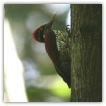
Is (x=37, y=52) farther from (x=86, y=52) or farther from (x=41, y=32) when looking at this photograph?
(x=86, y=52)

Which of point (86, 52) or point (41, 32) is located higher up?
point (41, 32)

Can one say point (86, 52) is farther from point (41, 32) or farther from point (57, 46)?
point (41, 32)

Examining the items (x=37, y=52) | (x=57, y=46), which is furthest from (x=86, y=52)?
(x=37, y=52)

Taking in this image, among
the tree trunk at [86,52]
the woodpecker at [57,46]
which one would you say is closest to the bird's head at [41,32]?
the woodpecker at [57,46]

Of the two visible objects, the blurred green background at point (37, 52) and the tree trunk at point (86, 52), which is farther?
the blurred green background at point (37, 52)

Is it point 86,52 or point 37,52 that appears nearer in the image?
point 86,52

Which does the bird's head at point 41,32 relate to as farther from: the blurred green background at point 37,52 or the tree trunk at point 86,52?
the tree trunk at point 86,52

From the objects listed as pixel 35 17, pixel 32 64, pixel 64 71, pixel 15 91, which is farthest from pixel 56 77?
pixel 35 17
